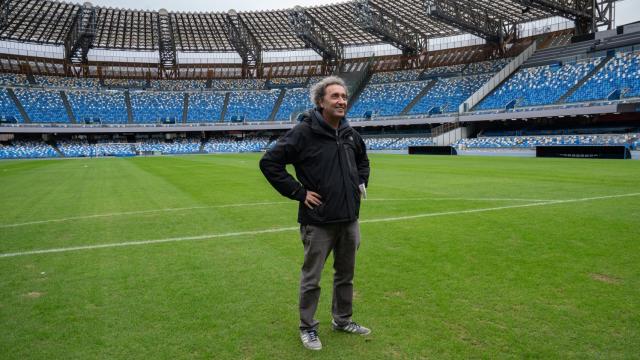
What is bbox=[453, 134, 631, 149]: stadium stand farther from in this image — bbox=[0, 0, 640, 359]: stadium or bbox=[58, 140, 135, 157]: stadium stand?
bbox=[58, 140, 135, 157]: stadium stand

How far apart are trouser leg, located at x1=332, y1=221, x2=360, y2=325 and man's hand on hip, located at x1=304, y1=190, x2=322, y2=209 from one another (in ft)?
1.41

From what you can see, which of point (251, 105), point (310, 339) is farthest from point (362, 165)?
point (251, 105)

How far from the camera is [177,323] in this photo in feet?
13.8

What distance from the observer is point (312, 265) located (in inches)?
151

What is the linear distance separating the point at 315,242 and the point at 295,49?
3083 inches

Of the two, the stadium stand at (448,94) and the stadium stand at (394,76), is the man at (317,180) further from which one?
the stadium stand at (394,76)

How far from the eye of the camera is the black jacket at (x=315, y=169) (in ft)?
12.3

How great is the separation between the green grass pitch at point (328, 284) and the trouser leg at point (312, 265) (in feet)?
0.91

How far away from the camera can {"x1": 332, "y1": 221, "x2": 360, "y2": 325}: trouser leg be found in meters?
3.98

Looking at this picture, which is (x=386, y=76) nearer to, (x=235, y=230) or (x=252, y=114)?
(x=252, y=114)

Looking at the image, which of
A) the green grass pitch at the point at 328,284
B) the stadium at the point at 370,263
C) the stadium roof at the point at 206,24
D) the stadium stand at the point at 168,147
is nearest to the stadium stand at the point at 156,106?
the stadium stand at the point at 168,147

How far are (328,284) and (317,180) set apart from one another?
2012 mm

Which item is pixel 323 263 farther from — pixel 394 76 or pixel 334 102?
pixel 394 76

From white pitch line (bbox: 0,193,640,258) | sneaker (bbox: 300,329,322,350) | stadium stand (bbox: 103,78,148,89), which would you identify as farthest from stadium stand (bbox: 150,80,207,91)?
sneaker (bbox: 300,329,322,350)
